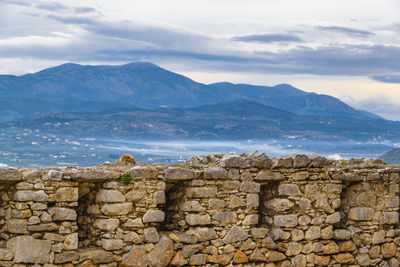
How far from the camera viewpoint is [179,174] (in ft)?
36.8

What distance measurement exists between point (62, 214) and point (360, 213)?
6542 millimetres

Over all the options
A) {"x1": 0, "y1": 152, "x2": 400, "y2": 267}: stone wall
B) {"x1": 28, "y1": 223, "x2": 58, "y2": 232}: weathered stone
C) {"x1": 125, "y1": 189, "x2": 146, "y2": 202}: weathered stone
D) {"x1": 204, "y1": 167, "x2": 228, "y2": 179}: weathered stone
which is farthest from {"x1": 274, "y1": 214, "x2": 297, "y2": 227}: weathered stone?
{"x1": 28, "y1": 223, "x2": 58, "y2": 232}: weathered stone

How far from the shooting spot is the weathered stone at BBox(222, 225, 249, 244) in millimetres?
11781

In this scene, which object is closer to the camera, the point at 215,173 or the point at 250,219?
the point at 215,173

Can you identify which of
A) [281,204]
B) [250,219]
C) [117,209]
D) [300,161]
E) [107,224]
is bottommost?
[250,219]

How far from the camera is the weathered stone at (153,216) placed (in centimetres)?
1095

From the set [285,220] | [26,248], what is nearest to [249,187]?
[285,220]

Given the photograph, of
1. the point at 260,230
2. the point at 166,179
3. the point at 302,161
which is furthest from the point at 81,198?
the point at 302,161

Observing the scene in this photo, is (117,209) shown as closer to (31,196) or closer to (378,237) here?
(31,196)

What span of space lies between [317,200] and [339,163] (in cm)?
112

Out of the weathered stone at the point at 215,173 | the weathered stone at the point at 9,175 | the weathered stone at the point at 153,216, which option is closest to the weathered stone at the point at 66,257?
the weathered stone at the point at 153,216

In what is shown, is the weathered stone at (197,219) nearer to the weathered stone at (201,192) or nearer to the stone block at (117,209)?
the weathered stone at (201,192)

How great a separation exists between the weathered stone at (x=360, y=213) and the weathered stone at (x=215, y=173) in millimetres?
3407

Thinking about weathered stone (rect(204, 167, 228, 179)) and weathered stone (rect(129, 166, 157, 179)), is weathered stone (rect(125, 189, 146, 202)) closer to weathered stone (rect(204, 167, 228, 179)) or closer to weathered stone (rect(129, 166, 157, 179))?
weathered stone (rect(129, 166, 157, 179))
